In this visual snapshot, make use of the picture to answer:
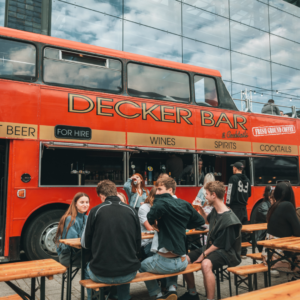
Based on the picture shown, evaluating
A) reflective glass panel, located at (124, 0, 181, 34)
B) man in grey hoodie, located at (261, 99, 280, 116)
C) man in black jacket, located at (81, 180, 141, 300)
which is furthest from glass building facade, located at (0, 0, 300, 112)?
man in black jacket, located at (81, 180, 141, 300)

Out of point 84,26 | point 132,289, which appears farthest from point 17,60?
point 84,26

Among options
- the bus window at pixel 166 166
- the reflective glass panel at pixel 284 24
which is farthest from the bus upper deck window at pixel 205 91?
the reflective glass panel at pixel 284 24

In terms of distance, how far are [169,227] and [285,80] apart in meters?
19.1

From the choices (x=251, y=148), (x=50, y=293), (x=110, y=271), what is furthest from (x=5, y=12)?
(x=110, y=271)

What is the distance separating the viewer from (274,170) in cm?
895

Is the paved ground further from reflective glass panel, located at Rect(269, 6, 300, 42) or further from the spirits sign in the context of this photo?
reflective glass panel, located at Rect(269, 6, 300, 42)

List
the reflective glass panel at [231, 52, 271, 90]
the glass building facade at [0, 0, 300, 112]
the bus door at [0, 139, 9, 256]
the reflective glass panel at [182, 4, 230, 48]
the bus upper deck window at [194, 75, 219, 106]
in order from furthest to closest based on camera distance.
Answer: the reflective glass panel at [231, 52, 271, 90]
the reflective glass panel at [182, 4, 230, 48]
the glass building facade at [0, 0, 300, 112]
the bus upper deck window at [194, 75, 219, 106]
the bus door at [0, 139, 9, 256]

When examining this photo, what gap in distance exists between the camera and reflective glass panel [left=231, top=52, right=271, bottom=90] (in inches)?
724

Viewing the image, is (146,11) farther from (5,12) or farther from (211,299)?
(211,299)

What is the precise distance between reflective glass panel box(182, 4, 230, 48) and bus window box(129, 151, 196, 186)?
11.4 m

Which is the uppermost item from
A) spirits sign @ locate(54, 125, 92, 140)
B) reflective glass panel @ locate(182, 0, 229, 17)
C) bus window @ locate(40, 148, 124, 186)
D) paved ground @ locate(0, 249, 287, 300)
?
reflective glass panel @ locate(182, 0, 229, 17)

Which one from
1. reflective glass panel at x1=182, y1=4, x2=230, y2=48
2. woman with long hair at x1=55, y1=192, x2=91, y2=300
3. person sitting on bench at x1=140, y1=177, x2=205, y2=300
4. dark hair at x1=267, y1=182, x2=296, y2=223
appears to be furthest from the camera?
reflective glass panel at x1=182, y1=4, x2=230, y2=48

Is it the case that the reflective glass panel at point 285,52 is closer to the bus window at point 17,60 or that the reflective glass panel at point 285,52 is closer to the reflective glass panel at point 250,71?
the reflective glass panel at point 250,71

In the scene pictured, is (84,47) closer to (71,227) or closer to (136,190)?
(136,190)
